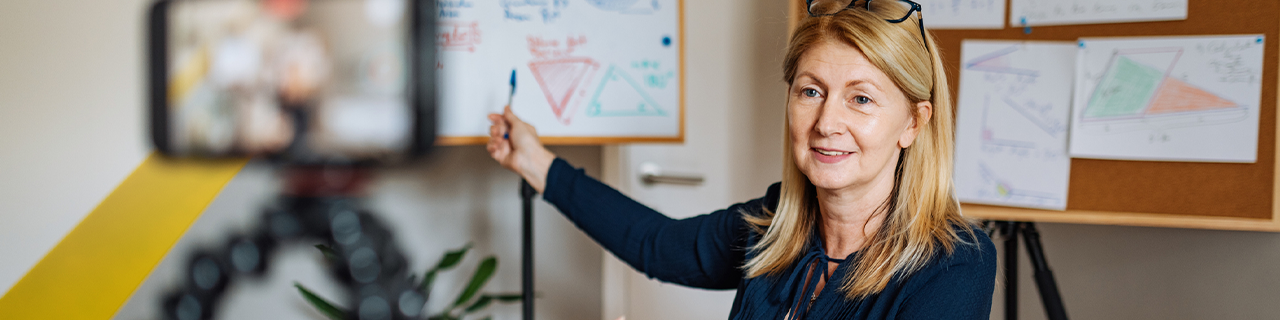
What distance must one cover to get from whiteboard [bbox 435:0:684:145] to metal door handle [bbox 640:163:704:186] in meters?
0.35

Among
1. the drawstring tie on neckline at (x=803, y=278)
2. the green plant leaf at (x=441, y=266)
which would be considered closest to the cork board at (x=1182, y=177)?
the drawstring tie on neckline at (x=803, y=278)

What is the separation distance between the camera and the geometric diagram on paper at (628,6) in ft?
4.96

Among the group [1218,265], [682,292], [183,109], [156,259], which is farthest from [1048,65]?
[156,259]

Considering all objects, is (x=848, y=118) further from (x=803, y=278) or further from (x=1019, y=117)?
(x=1019, y=117)

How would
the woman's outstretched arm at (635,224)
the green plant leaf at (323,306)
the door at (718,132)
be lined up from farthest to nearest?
the door at (718,132)
the green plant leaf at (323,306)
the woman's outstretched arm at (635,224)

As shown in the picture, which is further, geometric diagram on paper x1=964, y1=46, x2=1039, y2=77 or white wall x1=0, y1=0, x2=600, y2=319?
geometric diagram on paper x1=964, y1=46, x2=1039, y2=77

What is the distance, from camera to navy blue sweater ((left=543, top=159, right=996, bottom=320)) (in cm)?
93

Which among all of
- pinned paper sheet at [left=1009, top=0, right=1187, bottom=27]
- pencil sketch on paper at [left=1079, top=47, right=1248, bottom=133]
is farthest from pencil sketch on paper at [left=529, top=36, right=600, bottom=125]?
pencil sketch on paper at [left=1079, top=47, right=1248, bottom=133]

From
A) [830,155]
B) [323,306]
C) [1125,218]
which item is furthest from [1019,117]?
[323,306]

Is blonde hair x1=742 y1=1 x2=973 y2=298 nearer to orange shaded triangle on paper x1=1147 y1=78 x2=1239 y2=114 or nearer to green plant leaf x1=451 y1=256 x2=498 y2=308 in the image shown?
orange shaded triangle on paper x1=1147 y1=78 x2=1239 y2=114

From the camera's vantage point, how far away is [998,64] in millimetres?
1502

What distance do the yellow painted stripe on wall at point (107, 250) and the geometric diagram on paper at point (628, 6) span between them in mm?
682

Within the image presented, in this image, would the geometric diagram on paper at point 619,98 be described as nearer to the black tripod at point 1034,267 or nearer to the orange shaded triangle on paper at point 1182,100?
the black tripod at point 1034,267

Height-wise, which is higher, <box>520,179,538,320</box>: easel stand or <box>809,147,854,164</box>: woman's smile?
<box>809,147,854,164</box>: woman's smile
